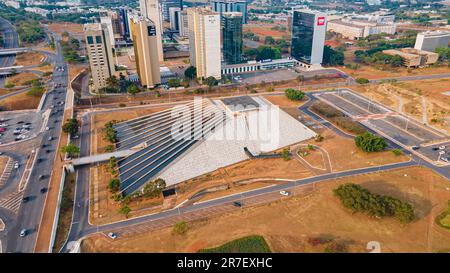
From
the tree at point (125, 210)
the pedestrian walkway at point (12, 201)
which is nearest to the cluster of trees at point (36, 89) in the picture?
the pedestrian walkway at point (12, 201)

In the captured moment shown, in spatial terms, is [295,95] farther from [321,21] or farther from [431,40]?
[431,40]

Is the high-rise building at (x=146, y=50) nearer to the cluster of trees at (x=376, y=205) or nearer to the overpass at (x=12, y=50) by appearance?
the cluster of trees at (x=376, y=205)

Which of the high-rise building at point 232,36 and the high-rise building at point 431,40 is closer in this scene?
the high-rise building at point 232,36

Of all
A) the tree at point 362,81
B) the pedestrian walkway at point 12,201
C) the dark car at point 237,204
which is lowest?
the dark car at point 237,204

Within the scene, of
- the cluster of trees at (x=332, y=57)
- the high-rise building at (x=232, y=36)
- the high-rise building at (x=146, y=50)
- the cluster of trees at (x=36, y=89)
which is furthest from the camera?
the cluster of trees at (x=332, y=57)

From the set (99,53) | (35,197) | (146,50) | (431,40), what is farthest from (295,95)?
(431,40)

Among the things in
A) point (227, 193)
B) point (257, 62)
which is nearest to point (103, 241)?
point (227, 193)

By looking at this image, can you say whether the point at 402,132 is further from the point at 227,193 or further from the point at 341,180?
the point at 227,193

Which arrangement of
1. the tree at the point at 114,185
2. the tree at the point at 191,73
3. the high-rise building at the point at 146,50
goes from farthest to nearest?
1. the tree at the point at 191,73
2. the high-rise building at the point at 146,50
3. the tree at the point at 114,185

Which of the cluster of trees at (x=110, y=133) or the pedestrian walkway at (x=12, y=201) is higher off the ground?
the cluster of trees at (x=110, y=133)
